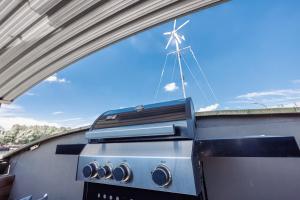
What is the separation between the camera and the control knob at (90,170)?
833 millimetres

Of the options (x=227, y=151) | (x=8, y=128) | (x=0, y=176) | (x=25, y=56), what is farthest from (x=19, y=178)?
(x=227, y=151)

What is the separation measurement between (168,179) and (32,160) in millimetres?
2128

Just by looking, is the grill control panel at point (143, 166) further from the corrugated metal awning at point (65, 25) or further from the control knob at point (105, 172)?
the corrugated metal awning at point (65, 25)

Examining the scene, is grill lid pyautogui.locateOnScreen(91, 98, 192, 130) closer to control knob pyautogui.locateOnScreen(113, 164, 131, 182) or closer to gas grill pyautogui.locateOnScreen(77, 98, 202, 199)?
gas grill pyautogui.locateOnScreen(77, 98, 202, 199)

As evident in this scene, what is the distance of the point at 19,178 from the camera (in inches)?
78.0

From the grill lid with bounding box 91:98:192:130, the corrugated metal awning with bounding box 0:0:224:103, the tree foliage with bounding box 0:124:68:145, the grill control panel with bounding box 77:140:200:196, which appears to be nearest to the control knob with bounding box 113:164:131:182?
the grill control panel with bounding box 77:140:200:196

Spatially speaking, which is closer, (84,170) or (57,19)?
(84,170)

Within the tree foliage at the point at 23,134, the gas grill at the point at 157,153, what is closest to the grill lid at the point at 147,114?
the gas grill at the point at 157,153

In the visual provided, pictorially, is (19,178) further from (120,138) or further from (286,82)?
(286,82)

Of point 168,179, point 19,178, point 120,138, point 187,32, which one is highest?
point 187,32

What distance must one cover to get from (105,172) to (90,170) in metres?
0.11

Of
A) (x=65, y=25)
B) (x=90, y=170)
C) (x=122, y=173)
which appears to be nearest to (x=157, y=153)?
(x=122, y=173)

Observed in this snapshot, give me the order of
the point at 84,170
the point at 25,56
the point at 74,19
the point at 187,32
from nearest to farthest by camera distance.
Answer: the point at 84,170
the point at 74,19
the point at 25,56
the point at 187,32

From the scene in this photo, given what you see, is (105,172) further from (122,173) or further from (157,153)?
(157,153)
